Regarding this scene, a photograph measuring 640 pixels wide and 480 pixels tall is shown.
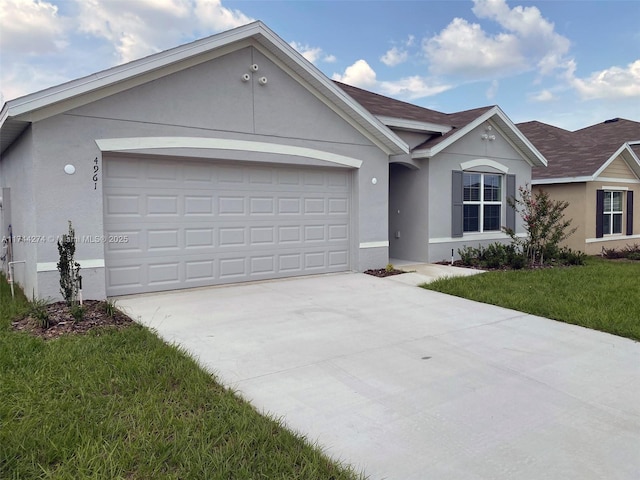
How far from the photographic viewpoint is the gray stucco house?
714cm

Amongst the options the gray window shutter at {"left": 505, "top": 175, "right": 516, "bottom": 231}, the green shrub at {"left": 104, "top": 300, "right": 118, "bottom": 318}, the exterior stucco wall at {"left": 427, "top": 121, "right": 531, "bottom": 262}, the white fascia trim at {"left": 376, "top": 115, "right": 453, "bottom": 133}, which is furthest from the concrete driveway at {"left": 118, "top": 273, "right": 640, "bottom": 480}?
the gray window shutter at {"left": 505, "top": 175, "right": 516, "bottom": 231}

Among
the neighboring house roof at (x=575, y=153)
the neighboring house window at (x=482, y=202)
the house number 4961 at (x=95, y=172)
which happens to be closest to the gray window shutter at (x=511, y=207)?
the neighboring house window at (x=482, y=202)

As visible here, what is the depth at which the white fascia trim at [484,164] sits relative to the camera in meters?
12.7

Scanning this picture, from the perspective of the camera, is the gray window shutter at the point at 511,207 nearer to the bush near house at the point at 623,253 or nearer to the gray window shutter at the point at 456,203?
the gray window shutter at the point at 456,203

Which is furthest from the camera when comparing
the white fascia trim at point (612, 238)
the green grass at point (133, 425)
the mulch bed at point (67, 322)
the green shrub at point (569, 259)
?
the white fascia trim at point (612, 238)

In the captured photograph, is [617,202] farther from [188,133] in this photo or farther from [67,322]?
[67,322]

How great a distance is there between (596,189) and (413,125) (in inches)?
309

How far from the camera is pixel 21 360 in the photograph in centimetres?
459

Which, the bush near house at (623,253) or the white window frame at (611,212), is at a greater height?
the white window frame at (611,212)

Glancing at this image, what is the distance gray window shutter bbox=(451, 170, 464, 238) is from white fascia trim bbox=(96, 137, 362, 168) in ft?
11.4

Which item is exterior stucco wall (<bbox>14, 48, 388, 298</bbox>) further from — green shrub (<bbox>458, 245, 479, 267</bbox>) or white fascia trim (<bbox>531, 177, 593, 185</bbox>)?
white fascia trim (<bbox>531, 177, 593, 185</bbox>)

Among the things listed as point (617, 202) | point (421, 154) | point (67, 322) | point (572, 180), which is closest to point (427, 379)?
point (67, 322)

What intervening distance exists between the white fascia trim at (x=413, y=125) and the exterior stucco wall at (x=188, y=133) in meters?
1.17

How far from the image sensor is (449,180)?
490 inches
